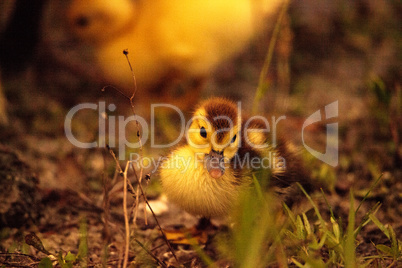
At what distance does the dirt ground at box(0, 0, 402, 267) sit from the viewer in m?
1.40

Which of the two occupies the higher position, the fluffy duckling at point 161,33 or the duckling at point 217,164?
the fluffy duckling at point 161,33

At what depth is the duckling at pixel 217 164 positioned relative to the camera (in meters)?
1.30

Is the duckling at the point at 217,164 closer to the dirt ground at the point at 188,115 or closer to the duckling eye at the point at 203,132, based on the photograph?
the duckling eye at the point at 203,132

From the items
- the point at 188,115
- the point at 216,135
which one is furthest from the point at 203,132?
the point at 188,115

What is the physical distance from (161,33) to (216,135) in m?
1.01

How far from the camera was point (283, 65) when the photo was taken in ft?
8.90

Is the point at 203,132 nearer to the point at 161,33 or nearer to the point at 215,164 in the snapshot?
the point at 215,164

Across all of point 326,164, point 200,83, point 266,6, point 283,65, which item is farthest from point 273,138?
point 283,65

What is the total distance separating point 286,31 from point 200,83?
564 millimetres

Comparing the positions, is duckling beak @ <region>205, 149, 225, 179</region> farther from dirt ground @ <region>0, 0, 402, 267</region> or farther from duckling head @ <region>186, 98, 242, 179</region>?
dirt ground @ <region>0, 0, 402, 267</region>

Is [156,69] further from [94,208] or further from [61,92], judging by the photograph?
[94,208]

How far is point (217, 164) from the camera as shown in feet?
4.27

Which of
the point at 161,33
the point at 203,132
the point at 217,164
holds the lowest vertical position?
the point at 217,164

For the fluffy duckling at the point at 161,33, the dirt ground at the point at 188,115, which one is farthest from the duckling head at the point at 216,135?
the fluffy duckling at the point at 161,33
